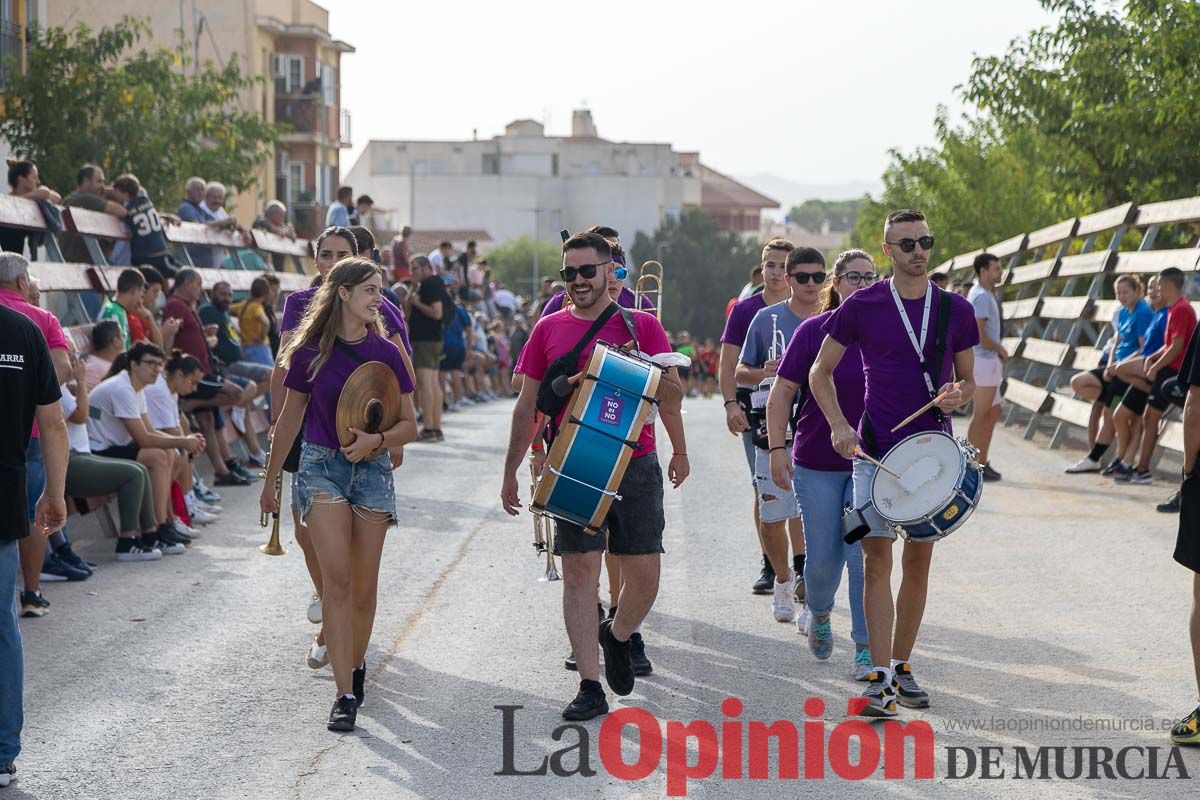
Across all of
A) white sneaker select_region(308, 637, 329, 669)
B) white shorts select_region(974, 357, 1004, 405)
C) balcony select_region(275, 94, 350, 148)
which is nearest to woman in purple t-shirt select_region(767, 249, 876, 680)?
white sneaker select_region(308, 637, 329, 669)

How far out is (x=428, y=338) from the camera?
19172mm

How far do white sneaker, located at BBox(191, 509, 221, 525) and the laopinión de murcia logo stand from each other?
627 cm

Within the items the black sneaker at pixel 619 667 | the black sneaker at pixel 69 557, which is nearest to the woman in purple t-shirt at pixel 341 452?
the black sneaker at pixel 619 667

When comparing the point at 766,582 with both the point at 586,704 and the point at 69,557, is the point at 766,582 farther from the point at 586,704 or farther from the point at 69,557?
the point at 69,557

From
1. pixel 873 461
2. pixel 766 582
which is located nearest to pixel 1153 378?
pixel 766 582

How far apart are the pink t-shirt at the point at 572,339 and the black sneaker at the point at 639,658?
3.97 feet

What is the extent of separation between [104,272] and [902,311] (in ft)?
30.9

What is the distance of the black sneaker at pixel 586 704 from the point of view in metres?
6.95

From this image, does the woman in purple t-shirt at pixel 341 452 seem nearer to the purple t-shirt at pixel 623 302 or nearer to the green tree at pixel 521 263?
the purple t-shirt at pixel 623 302

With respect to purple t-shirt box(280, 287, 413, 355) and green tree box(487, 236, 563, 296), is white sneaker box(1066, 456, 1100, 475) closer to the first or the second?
purple t-shirt box(280, 287, 413, 355)

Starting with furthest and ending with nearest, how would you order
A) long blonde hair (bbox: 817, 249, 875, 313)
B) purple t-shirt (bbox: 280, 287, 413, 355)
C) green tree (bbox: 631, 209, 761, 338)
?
green tree (bbox: 631, 209, 761, 338)
long blonde hair (bbox: 817, 249, 875, 313)
purple t-shirt (bbox: 280, 287, 413, 355)

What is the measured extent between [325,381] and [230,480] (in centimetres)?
796

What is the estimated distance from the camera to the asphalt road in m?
6.23

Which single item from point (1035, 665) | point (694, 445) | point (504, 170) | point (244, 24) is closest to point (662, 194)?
point (504, 170)
